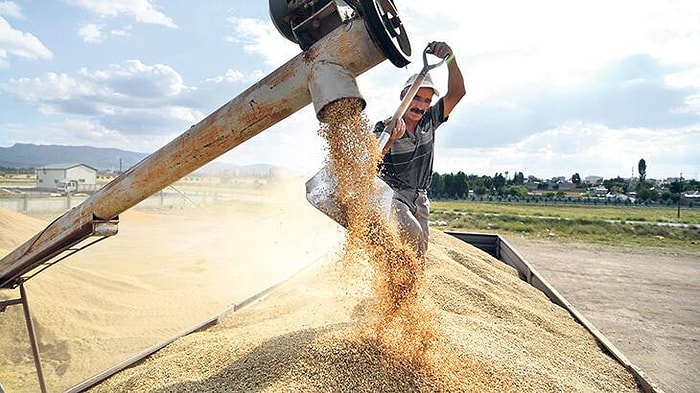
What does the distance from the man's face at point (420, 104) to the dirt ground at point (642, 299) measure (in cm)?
271

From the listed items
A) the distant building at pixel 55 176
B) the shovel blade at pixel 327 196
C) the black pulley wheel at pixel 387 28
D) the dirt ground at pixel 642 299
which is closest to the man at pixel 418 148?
the shovel blade at pixel 327 196

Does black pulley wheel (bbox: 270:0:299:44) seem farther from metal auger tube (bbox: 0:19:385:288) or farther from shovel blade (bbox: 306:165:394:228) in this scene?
shovel blade (bbox: 306:165:394:228)

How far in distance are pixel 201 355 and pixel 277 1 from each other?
1588 mm

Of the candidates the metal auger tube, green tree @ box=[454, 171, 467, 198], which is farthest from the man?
green tree @ box=[454, 171, 467, 198]

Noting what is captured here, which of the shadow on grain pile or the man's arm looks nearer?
the shadow on grain pile

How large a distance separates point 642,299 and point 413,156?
5.34 m

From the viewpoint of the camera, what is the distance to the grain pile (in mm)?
1739

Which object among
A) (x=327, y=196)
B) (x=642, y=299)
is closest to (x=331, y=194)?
(x=327, y=196)

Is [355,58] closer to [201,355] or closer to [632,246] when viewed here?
[201,355]

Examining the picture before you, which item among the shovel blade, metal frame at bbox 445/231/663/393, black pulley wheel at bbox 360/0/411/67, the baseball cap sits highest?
the baseball cap

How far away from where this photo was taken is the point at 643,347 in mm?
4262

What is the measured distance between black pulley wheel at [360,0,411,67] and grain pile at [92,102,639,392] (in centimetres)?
22

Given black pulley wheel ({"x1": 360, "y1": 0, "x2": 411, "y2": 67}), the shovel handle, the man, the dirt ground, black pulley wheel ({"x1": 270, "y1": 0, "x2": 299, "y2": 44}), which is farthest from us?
the dirt ground

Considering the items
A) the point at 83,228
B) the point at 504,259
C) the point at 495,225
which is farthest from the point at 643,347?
the point at 495,225
